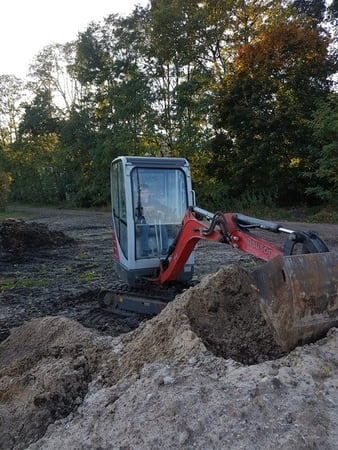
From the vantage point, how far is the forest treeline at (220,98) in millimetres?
20547

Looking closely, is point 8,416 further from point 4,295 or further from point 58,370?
point 4,295

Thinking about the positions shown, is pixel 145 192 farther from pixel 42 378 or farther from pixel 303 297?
pixel 303 297

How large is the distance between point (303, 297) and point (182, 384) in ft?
3.45

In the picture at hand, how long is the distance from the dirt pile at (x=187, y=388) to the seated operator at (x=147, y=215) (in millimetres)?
2542

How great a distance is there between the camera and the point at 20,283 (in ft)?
31.4

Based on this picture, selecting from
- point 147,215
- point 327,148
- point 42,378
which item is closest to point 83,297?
point 147,215

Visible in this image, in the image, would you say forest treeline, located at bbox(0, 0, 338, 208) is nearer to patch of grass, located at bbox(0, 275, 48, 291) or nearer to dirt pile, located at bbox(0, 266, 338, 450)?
patch of grass, located at bbox(0, 275, 48, 291)

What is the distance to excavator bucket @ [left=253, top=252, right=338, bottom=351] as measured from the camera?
3236mm

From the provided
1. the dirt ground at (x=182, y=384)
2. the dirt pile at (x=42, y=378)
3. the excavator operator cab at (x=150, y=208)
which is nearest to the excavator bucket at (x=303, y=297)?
the dirt ground at (x=182, y=384)

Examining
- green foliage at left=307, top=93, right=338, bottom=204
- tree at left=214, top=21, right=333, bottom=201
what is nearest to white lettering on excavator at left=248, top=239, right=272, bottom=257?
green foliage at left=307, top=93, right=338, bottom=204

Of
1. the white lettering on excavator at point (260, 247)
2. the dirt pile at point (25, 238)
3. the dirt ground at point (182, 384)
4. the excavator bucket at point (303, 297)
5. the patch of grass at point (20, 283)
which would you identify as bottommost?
the patch of grass at point (20, 283)

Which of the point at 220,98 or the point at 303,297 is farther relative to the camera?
the point at 220,98

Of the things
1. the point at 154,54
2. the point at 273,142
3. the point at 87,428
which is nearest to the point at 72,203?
the point at 154,54

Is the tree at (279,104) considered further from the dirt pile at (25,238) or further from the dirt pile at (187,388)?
the dirt pile at (187,388)
